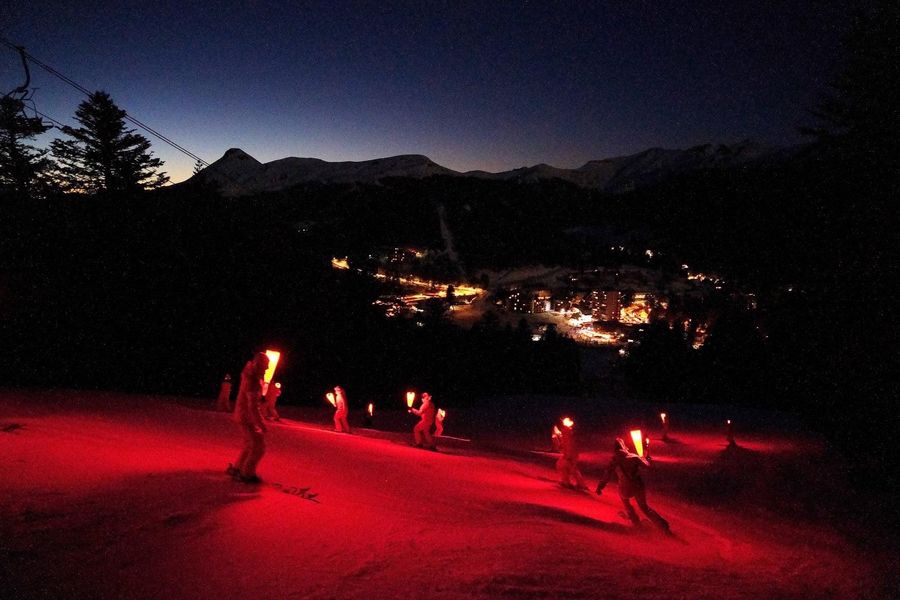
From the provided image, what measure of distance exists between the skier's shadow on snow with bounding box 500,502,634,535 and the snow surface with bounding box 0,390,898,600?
0.23 feet

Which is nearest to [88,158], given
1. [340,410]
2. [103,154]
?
[103,154]

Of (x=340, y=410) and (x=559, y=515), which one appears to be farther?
(x=340, y=410)

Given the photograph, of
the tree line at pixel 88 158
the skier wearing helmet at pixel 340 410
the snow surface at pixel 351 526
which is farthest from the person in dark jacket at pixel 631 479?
the tree line at pixel 88 158

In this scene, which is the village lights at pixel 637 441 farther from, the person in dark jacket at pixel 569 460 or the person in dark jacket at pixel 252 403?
the person in dark jacket at pixel 252 403

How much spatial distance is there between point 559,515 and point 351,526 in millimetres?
3504

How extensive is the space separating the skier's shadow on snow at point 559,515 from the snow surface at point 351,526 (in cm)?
7

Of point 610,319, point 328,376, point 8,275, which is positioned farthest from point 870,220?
point 610,319

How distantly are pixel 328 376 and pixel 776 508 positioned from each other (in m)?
22.7

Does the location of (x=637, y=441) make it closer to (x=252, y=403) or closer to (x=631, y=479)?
(x=631, y=479)

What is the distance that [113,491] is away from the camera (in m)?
6.75

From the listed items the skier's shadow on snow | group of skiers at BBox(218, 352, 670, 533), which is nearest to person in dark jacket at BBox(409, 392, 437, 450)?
group of skiers at BBox(218, 352, 670, 533)

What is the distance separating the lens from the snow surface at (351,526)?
16.9ft

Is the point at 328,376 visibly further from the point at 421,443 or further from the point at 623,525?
the point at 623,525

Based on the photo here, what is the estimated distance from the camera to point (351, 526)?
657cm
